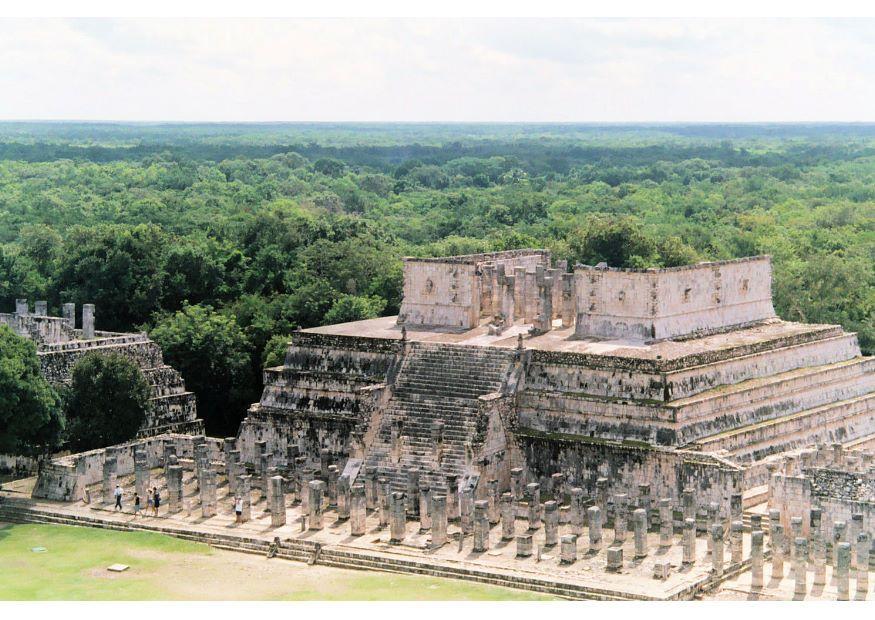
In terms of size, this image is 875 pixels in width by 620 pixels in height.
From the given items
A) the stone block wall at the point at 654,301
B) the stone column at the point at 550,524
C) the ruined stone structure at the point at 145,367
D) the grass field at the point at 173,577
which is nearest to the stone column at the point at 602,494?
the stone column at the point at 550,524

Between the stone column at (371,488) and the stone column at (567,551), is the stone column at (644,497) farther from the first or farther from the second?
the stone column at (371,488)

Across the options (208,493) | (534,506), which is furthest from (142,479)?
(534,506)

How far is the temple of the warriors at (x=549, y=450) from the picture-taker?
1590 inches

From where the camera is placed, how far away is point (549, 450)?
151 feet

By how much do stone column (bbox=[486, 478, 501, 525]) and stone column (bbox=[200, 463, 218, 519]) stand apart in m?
7.58

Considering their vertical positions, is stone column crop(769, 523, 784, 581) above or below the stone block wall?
below

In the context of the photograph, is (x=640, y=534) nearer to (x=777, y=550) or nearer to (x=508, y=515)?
(x=777, y=550)

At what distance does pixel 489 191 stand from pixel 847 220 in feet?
205

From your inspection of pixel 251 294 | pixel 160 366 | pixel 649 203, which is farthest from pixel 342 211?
pixel 160 366

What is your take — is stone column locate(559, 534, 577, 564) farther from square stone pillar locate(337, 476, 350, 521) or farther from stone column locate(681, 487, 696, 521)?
square stone pillar locate(337, 476, 350, 521)

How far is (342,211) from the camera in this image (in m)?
144

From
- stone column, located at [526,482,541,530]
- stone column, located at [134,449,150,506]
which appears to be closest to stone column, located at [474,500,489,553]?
stone column, located at [526,482,541,530]

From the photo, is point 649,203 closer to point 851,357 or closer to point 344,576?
point 851,357

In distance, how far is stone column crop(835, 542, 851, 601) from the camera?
36.8 meters
